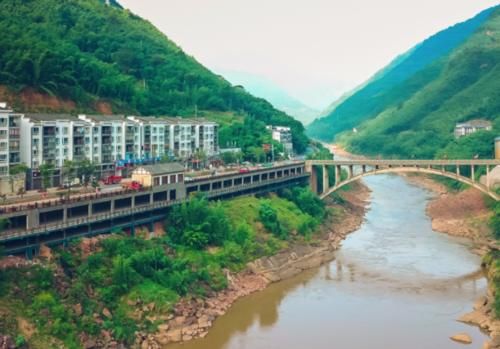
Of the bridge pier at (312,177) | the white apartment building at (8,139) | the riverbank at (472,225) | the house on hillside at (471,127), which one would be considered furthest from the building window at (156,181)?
the house on hillside at (471,127)

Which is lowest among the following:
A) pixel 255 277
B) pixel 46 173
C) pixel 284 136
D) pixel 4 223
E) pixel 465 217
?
pixel 255 277

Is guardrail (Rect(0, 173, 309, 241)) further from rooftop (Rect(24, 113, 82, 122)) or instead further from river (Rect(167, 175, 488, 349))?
rooftop (Rect(24, 113, 82, 122))

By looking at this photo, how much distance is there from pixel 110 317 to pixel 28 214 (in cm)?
832

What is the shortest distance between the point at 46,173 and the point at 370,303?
25285 mm

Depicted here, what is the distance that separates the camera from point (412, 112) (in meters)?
150

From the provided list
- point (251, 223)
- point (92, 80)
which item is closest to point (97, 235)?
point (251, 223)

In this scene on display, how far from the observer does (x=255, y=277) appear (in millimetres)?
46281

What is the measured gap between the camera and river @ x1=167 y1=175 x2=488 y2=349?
119 feet

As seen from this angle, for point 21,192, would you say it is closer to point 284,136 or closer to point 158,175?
point 158,175

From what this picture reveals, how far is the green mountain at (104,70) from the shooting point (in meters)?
65.7

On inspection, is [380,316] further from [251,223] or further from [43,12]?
[43,12]

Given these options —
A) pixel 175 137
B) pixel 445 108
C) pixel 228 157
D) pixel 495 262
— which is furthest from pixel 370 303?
pixel 445 108

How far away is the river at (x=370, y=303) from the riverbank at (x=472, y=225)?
0.92 metres

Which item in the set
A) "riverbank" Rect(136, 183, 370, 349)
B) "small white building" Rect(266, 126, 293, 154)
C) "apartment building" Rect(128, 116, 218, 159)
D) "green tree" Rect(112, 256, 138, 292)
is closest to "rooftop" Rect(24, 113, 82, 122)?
"apartment building" Rect(128, 116, 218, 159)
